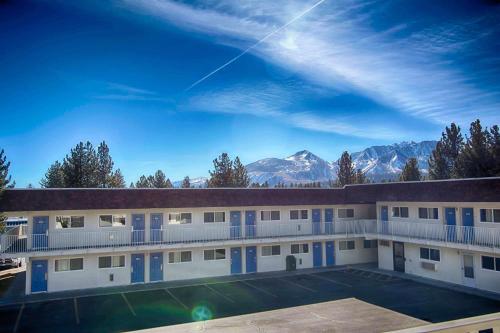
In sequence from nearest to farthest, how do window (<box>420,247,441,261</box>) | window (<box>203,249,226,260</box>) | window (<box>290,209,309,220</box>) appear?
window (<box>420,247,441,261</box>)
window (<box>203,249,226,260</box>)
window (<box>290,209,309,220</box>)

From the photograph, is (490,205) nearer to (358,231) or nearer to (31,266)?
(358,231)

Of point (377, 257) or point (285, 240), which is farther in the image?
point (377, 257)

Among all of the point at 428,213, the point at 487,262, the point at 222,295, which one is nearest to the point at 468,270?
the point at 487,262

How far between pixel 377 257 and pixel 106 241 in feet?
73.7

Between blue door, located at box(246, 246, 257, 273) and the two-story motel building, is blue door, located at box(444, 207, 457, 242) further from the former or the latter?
blue door, located at box(246, 246, 257, 273)

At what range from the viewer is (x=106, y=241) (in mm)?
26953

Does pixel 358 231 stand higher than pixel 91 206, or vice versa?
pixel 91 206

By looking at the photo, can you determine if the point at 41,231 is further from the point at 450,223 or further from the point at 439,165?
the point at 439,165

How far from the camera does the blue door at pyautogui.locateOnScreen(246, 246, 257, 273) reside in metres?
31.2

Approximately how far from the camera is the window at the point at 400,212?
101ft

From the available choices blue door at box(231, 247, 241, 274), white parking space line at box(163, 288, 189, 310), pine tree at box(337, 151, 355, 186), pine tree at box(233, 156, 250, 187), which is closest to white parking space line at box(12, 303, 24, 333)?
white parking space line at box(163, 288, 189, 310)

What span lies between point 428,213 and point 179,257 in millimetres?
17763

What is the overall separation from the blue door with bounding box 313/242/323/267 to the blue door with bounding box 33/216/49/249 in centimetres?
1958

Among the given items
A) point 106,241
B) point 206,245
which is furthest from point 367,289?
point 106,241
